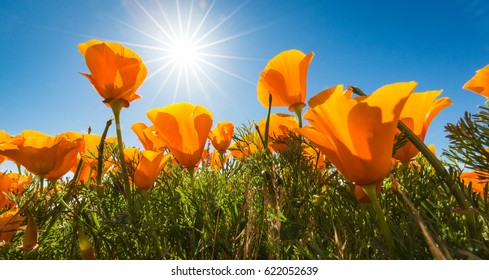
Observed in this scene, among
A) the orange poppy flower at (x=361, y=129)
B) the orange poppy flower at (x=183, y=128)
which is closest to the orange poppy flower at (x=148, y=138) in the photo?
the orange poppy flower at (x=183, y=128)

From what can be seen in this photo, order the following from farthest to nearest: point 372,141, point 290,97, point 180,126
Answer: point 290,97 → point 180,126 → point 372,141

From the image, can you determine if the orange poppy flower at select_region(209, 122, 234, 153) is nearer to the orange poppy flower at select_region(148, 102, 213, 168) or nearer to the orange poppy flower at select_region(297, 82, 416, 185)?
→ the orange poppy flower at select_region(148, 102, 213, 168)

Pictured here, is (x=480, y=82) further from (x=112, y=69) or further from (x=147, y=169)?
(x=112, y=69)
